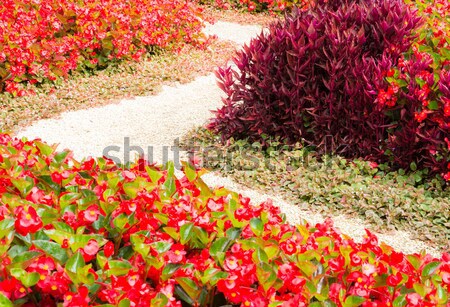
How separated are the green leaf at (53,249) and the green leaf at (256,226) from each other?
0.65 meters

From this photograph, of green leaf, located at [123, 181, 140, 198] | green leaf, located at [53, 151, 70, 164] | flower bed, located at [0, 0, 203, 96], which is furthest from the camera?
flower bed, located at [0, 0, 203, 96]

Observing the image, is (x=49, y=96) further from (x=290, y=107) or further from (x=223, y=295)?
(x=223, y=295)

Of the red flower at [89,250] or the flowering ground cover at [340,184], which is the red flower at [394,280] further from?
the flowering ground cover at [340,184]

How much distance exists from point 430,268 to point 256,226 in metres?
0.60

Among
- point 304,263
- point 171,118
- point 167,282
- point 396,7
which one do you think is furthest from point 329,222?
point 171,118

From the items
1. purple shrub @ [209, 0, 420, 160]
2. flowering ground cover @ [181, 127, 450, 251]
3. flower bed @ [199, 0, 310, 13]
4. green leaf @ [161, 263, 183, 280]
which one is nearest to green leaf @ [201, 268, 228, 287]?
green leaf @ [161, 263, 183, 280]

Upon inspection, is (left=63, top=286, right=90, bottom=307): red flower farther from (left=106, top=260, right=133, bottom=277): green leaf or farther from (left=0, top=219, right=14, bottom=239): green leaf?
(left=0, top=219, right=14, bottom=239): green leaf

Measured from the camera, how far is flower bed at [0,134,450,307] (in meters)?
1.73

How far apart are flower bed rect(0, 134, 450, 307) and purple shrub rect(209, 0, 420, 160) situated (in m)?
2.28

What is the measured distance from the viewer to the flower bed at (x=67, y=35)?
6.29 meters

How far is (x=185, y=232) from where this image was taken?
1.97 m

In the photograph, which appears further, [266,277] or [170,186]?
[170,186]

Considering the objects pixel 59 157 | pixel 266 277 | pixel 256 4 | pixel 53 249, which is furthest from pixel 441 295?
pixel 256 4

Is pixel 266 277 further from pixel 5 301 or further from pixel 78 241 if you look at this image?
pixel 5 301
